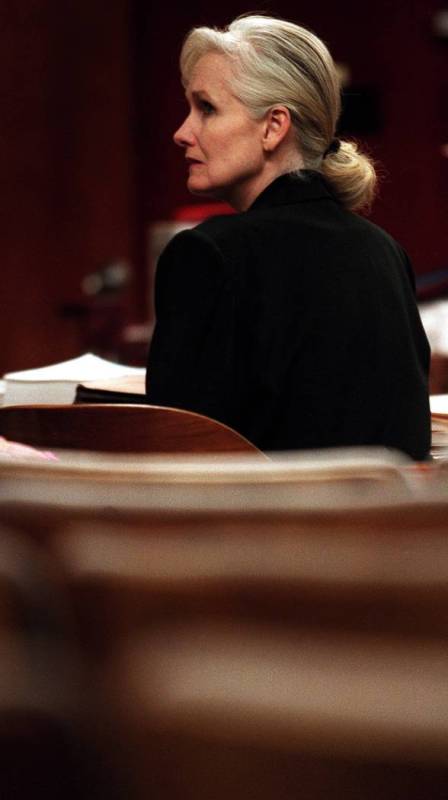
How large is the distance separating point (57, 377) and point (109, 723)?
126 cm

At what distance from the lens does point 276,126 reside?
5.52ft

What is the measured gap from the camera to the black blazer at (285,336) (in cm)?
152

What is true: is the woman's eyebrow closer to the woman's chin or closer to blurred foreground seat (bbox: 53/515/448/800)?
the woman's chin

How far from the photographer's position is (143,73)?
9930 millimetres

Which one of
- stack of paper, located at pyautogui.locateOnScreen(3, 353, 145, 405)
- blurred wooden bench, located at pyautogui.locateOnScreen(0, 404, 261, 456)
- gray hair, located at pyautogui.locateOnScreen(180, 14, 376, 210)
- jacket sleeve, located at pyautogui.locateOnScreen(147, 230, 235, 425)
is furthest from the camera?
stack of paper, located at pyautogui.locateOnScreen(3, 353, 145, 405)

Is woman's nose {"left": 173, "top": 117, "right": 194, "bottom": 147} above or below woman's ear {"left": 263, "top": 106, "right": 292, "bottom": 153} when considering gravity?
below

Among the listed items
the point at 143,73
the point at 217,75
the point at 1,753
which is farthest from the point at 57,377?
the point at 143,73

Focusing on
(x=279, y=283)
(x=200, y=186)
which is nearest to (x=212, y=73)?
(x=200, y=186)

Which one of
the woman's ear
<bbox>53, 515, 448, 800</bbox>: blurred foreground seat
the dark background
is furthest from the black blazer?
the dark background

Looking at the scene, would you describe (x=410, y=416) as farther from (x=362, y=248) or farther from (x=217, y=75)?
(x=217, y=75)

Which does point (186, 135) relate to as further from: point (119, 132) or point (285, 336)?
point (119, 132)

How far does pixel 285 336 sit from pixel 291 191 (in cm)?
22

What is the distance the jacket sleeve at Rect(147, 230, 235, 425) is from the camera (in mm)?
1520

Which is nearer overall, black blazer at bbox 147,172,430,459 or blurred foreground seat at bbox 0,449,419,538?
blurred foreground seat at bbox 0,449,419,538
